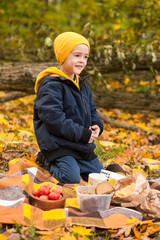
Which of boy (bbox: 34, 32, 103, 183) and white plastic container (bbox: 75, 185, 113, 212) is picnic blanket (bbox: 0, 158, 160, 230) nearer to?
white plastic container (bbox: 75, 185, 113, 212)

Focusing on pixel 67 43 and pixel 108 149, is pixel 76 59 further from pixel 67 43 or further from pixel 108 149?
pixel 108 149

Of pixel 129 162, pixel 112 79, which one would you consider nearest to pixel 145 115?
pixel 112 79

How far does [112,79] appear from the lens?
293 inches

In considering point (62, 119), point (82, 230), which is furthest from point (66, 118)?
point (82, 230)

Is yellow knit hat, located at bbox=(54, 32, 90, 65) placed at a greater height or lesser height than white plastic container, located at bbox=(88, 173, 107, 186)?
greater

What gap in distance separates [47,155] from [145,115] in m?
3.92

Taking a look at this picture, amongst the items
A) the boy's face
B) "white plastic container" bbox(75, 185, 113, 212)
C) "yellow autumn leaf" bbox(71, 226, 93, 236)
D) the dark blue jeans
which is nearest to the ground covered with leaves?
"yellow autumn leaf" bbox(71, 226, 93, 236)

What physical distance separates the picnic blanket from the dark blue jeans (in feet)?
0.57

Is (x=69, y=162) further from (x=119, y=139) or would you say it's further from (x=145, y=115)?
(x=145, y=115)

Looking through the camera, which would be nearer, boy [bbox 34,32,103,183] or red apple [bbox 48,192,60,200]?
red apple [bbox 48,192,60,200]

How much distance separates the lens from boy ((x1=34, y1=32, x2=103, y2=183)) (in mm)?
2824

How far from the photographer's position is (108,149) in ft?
13.5

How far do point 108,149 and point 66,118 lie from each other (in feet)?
4.36

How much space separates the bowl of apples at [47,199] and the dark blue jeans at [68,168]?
0.53 m
